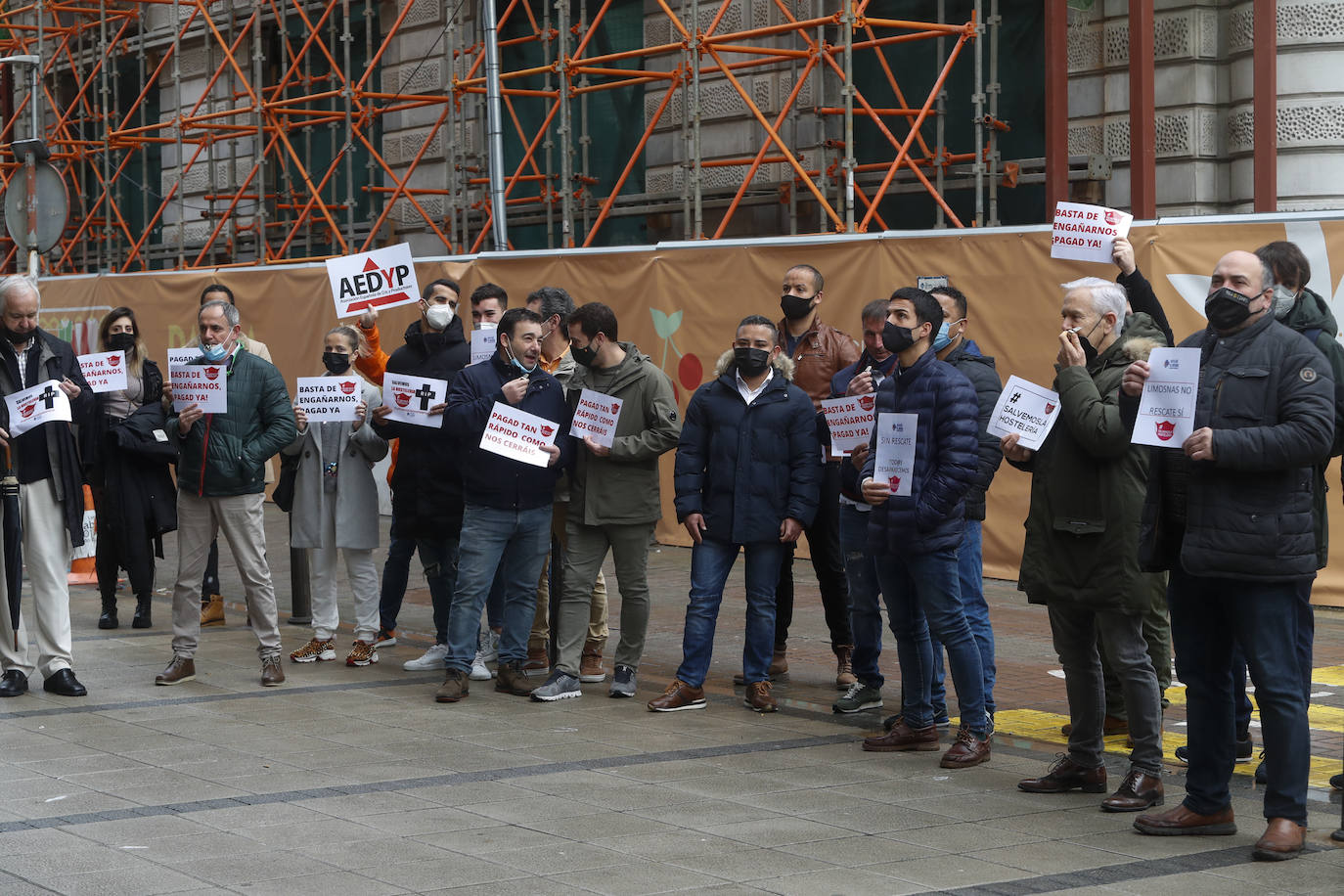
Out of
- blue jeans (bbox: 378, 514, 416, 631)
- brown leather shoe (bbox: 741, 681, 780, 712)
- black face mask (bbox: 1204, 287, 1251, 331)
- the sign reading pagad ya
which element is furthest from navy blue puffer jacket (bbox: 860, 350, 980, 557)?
the sign reading pagad ya

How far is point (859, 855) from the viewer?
5.93 metres

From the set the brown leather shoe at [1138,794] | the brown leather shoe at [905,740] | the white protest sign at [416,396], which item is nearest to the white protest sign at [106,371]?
the white protest sign at [416,396]

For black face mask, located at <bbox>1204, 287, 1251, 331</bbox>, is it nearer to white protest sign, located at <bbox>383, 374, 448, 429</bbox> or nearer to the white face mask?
white protest sign, located at <bbox>383, 374, 448, 429</bbox>

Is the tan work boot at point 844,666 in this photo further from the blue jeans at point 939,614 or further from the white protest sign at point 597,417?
the white protest sign at point 597,417

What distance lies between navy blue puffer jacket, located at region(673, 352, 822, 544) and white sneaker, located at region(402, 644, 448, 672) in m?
2.05

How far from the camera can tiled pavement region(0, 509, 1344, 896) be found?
5.68 m

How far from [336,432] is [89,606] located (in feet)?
11.7

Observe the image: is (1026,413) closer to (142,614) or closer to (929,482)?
(929,482)

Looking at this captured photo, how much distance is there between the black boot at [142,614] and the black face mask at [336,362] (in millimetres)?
2633

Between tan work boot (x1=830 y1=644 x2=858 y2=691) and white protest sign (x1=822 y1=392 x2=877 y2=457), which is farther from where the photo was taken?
tan work boot (x1=830 y1=644 x2=858 y2=691)

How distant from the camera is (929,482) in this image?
290 inches

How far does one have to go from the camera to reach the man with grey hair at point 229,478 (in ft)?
30.2

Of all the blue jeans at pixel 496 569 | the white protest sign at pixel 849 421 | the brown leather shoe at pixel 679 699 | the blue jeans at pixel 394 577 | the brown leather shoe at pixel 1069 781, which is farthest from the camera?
the blue jeans at pixel 394 577

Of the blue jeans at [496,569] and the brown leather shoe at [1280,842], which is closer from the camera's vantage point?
the brown leather shoe at [1280,842]
